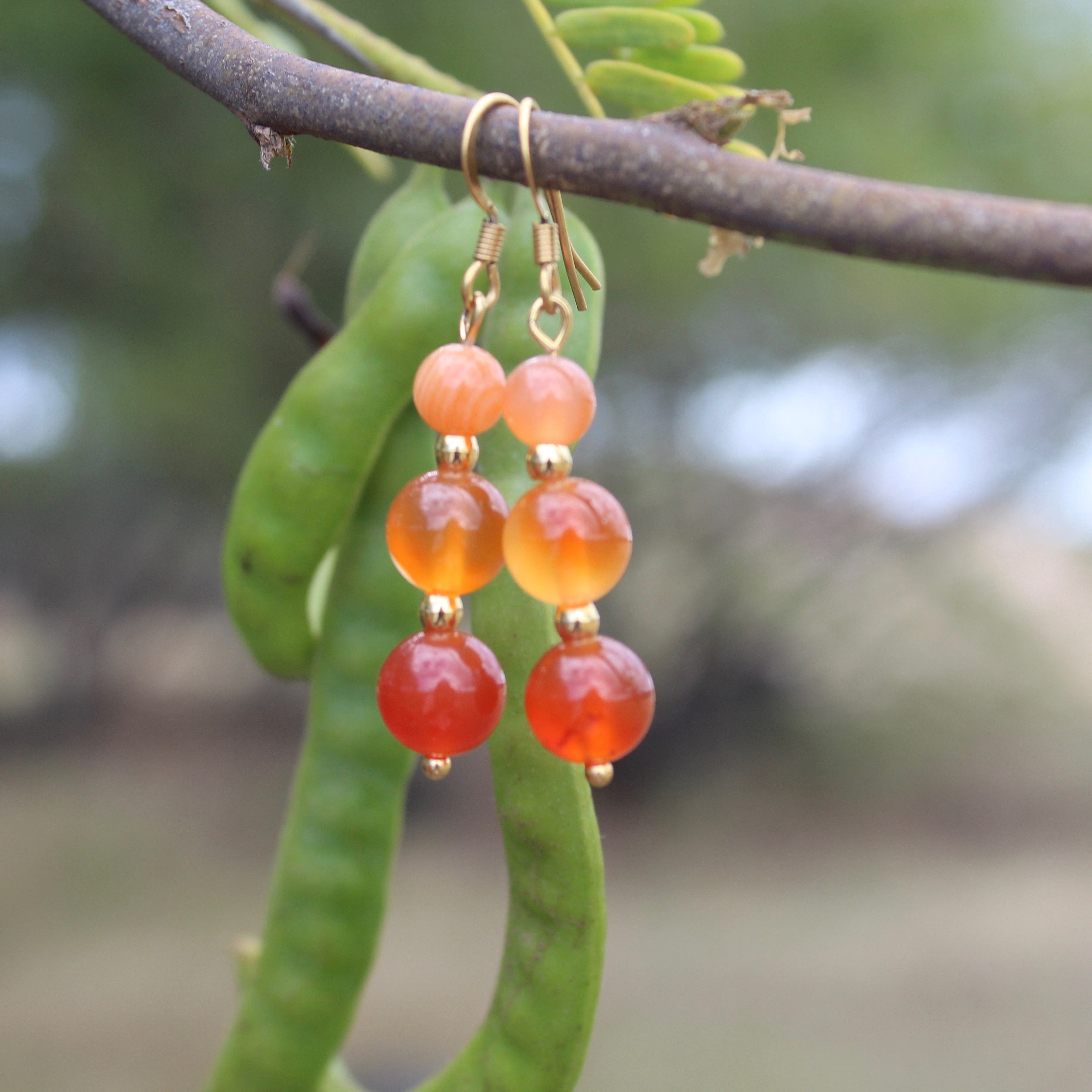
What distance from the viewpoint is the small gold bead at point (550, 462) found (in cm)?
45

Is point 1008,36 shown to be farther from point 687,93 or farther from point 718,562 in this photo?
point 687,93

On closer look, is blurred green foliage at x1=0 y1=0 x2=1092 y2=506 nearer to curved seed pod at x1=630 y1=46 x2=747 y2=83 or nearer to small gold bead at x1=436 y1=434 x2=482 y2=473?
curved seed pod at x1=630 y1=46 x2=747 y2=83

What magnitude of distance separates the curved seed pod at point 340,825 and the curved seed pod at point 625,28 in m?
0.24

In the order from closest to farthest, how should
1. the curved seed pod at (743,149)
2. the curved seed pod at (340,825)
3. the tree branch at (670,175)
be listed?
1. the tree branch at (670,175)
2. the curved seed pod at (743,149)
3. the curved seed pod at (340,825)

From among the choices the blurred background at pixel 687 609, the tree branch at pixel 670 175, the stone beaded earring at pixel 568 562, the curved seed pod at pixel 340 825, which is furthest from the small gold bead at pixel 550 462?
the blurred background at pixel 687 609

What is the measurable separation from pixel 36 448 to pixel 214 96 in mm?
3603

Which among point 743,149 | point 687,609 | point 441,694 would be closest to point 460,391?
point 441,694

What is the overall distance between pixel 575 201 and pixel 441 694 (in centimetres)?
256

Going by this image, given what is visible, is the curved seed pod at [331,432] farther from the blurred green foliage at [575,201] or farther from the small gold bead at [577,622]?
the blurred green foliage at [575,201]

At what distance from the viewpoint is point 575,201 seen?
2.80 metres

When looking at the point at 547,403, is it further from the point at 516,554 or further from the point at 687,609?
the point at 687,609

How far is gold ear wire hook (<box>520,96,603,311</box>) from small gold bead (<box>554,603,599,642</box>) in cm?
14

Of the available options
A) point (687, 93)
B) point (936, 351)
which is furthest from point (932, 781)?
point (687, 93)

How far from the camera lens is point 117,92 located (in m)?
3.07
